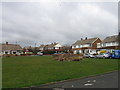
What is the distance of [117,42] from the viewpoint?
2136 inches

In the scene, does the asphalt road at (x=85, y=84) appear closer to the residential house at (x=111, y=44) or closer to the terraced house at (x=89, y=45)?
the residential house at (x=111, y=44)

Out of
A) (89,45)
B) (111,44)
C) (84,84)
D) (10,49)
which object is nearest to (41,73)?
(84,84)

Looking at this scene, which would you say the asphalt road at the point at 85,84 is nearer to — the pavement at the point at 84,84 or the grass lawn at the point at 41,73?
the pavement at the point at 84,84

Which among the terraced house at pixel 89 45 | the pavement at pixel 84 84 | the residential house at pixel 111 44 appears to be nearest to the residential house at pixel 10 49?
the terraced house at pixel 89 45

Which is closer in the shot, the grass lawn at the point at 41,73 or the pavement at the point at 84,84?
the pavement at the point at 84,84

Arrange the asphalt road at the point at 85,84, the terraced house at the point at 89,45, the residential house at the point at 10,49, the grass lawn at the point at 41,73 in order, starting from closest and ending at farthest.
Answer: the asphalt road at the point at 85,84 → the grass lawn at the point at 41,73 → the terraced house at the point at 89,45 → the residential house at the point at 10,49

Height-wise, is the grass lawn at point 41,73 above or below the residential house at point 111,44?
below

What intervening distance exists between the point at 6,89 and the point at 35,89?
1346mm

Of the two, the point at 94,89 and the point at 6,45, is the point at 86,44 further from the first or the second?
the point at 94,89

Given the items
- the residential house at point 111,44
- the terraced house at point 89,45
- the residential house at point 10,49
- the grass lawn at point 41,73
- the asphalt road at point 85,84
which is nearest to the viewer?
the asphalt road at point 85,84

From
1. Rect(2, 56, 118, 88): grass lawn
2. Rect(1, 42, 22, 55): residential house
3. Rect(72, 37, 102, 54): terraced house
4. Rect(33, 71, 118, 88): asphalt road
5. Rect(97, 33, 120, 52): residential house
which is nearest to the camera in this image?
Rect(33, 71, 118, 88): asphalt road

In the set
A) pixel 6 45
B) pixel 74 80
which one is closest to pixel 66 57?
pixel 74 80

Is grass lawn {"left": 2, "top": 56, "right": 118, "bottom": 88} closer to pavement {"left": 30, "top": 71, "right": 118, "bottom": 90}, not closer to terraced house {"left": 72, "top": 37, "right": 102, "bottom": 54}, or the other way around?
pavement {"left": 30, "top": 71, "right": 118, "bottom": 90}

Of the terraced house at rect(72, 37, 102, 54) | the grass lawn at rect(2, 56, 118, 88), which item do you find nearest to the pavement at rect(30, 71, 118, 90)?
the grass lawn at rect(2, 56, 118, 88)
